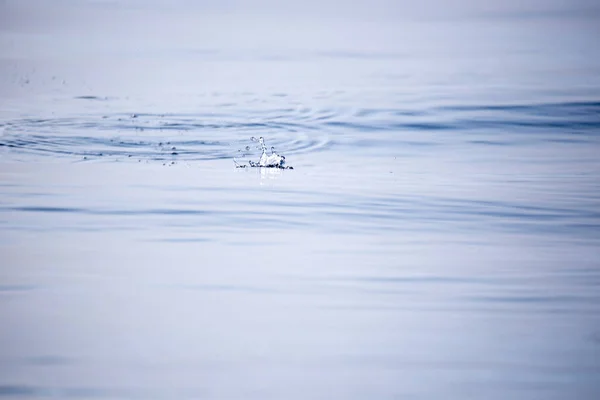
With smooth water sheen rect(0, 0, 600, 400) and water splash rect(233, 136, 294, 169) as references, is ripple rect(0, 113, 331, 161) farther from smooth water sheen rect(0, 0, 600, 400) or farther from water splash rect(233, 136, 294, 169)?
water splash rect(233, 136, 294, 169)

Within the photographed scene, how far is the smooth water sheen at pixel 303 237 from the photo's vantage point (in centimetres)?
461

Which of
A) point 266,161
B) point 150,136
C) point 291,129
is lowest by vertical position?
point 266,161

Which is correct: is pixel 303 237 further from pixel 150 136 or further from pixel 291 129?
pixel 291 129

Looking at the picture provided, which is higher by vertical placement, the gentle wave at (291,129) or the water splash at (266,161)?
the gentle wave at (291,129)

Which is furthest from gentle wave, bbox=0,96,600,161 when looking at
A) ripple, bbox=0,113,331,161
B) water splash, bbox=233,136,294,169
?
water splash, bbox=233,136,294,169

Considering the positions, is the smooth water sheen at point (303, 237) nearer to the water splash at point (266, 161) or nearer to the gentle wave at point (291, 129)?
the gentle wave at point (291, 129)

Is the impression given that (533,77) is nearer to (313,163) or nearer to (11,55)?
(313,163)

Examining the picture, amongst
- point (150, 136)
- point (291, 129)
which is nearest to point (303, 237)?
point (150, 136)

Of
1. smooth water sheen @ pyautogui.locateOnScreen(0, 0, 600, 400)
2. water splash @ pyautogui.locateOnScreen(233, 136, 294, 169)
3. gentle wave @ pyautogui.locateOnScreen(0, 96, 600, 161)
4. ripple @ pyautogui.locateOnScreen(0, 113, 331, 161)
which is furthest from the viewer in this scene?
gentle wave @ pyautogui.locateOnScreen(0, 96, 600, 161)

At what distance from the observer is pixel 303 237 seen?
7125mm

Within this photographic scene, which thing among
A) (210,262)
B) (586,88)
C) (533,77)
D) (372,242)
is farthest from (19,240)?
(533,77)

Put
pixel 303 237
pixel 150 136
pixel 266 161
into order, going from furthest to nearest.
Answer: pixel 150 136 → pixel 266 161 → pixel 303 237

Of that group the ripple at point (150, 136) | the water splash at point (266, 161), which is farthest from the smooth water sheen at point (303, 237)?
the water splash at point (266, 161)

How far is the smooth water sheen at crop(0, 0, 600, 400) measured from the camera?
461 centimetres
